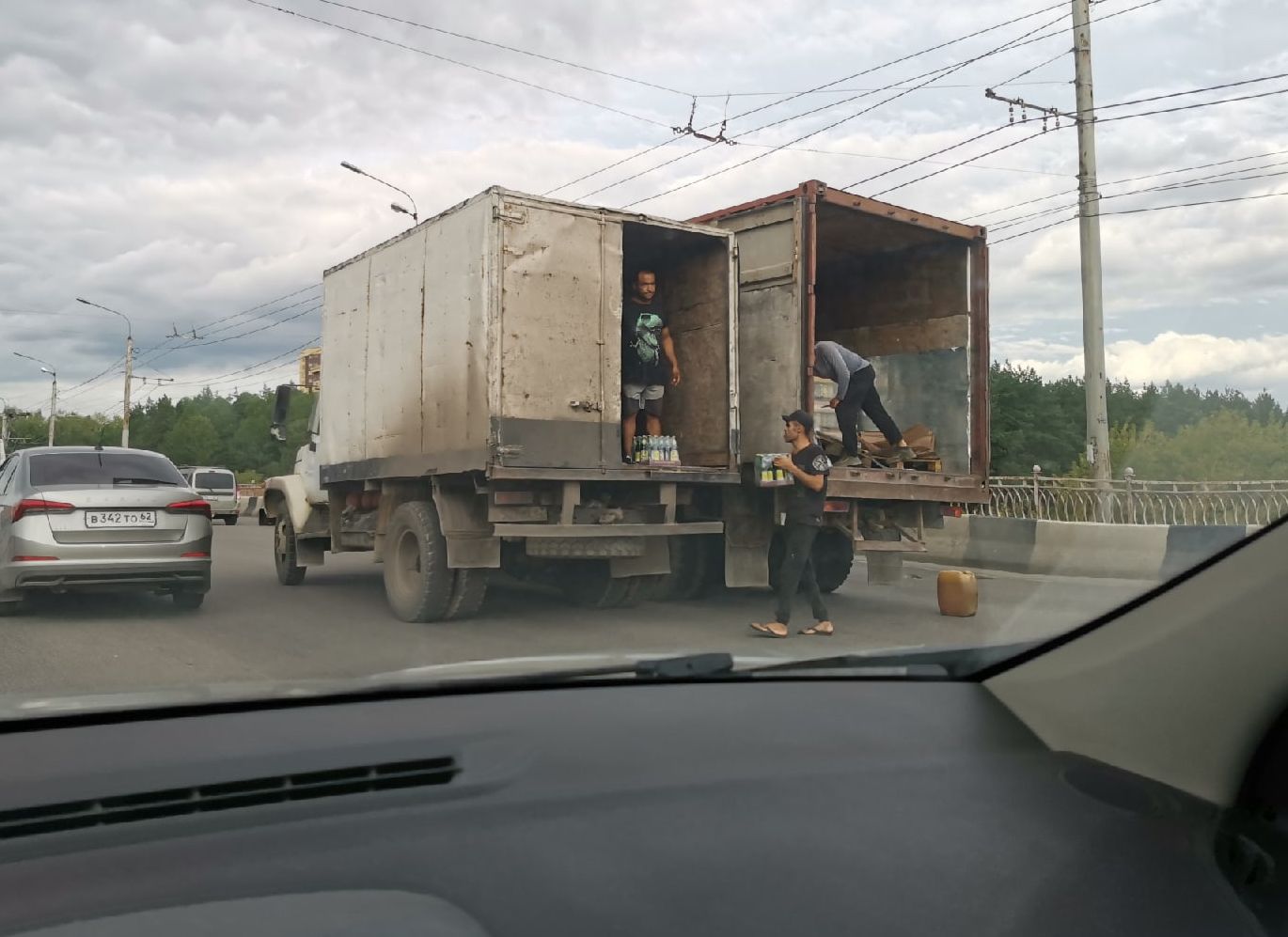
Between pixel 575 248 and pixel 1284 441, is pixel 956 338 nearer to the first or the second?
pixel 575 248

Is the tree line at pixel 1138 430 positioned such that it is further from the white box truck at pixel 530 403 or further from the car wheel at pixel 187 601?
the white box truck at pixel 530 403

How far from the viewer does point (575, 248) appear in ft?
27.5

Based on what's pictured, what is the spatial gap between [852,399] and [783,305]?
4.90 ft

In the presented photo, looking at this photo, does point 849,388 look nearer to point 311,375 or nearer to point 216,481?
point 311,375

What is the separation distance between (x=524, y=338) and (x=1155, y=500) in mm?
5303

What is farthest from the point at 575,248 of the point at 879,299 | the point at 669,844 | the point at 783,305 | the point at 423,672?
the point at 669,844

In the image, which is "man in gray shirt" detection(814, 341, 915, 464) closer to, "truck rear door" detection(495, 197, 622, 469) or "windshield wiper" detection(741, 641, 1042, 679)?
"truck rear door" detection(495, 197, 622, 469)

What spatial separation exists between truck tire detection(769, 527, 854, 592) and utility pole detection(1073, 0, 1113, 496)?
13.9 ft

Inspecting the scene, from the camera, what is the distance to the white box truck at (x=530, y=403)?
7992 millimetres

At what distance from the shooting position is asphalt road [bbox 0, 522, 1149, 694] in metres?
3.05

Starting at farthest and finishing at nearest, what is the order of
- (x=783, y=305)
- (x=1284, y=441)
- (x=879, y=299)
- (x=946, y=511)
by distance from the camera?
(x=879, y=299), (x=946, y=511), (x=783, y=305), (x=1284, y=441)

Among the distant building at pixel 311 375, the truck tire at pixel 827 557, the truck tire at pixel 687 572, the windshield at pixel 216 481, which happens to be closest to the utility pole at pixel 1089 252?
the truck tire at pixel 827 557

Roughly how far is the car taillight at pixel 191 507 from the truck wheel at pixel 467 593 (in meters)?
1.91

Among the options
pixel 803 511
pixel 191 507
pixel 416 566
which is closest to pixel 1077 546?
pixel 803 511
